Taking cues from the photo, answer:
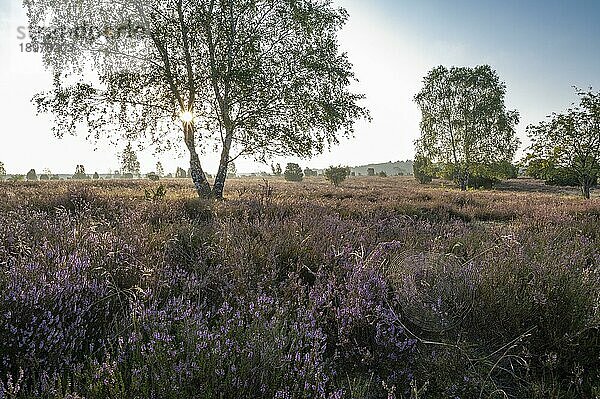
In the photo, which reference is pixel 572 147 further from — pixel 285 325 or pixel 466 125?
pixel 285 325

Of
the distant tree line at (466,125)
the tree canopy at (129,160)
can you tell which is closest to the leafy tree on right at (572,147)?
the distant tree line at (466,125)

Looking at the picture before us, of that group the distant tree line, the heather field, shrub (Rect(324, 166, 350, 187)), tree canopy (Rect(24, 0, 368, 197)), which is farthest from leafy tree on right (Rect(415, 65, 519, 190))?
the heather field

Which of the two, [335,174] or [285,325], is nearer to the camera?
[285,325]

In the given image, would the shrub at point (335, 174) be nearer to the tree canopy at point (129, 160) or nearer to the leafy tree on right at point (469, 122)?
the leafy tree on right at point (469, 122)

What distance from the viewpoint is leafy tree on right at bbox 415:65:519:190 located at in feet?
107

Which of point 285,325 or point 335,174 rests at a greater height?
point 335,174

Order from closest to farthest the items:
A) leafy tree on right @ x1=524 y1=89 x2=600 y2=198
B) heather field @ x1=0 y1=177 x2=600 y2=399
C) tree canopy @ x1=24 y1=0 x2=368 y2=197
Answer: heather field @ x1=0 y1=177 x2=600 y2=399, tree canopy @ x1=24 y1=0 x2=368 y2=197, leafy tree on right @ x1=524 y1=89 x2=600 y2=198

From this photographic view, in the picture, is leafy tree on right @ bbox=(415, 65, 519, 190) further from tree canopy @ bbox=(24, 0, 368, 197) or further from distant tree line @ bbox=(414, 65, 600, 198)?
tree canopy @ bbox=(24, 0, 368, 197)

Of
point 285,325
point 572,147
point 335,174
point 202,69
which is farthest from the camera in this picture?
point 335,174

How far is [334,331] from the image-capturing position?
8.48 feet

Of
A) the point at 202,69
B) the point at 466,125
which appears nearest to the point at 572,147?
the point at 466,125

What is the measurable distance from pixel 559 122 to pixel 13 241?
29.7 metres

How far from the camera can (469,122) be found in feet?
108

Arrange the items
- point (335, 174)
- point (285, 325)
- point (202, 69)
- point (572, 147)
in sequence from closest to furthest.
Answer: point (285, 325) < point (202, 69) < point (572, 147) < point (335, 174)
